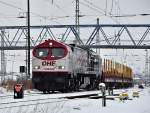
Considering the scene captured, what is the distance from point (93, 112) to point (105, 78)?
33.0 meters

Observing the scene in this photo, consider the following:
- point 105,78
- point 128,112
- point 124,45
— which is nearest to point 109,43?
point 124,45

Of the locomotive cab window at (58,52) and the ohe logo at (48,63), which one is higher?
the locomotive cab window at (58,52)

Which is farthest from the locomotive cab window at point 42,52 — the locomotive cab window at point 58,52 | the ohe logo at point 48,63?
the ohe logo at point 48,63

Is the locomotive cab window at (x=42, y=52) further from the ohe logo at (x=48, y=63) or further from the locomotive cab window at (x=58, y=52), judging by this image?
the ohe logo at (x=48, y=63)

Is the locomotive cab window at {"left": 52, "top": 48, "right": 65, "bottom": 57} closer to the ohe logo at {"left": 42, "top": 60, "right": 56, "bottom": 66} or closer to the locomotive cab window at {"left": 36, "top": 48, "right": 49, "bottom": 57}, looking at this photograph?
the locomotive cab window at {"left": 36, "top": 48, "right": 49, "bottom": 57}

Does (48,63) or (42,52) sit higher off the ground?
(42,52)

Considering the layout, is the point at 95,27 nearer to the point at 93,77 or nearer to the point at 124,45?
the point at 124,45

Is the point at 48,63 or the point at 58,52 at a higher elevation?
the point at 58,52

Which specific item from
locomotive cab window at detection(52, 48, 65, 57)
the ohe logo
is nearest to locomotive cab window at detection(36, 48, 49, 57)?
locomotive cab window at detection(52, 48, 65, 57)

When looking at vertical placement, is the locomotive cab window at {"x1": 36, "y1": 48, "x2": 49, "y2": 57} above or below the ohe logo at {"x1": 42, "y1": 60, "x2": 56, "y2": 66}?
above

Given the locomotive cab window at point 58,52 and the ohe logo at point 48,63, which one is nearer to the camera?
the ohe logo at point 48,63

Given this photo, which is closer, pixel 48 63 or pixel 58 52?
pixel 48 63

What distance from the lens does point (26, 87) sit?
4153 centimetres

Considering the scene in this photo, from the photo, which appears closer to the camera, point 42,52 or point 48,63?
point 48,63
